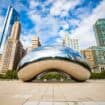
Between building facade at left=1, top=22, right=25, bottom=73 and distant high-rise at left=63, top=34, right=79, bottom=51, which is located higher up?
distant high-rise at left=63, top=34, right=79, bottom=51

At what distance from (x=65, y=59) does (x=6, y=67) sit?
4583 inches

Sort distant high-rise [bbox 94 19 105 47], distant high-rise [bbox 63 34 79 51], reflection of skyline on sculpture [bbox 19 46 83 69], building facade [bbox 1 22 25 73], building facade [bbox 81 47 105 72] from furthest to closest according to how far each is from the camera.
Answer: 1. distant high-rise [bbox 63 34 79 51]
2. distant high-rise [bbox 94 19 105 47]
3. building facade [bbox 1 22 25 73]
4. building facade [bbox 81 47 105 72]
5. reflection of skyline on sculpture [bbox 19 46 83 69]

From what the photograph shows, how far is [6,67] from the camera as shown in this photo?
435ft

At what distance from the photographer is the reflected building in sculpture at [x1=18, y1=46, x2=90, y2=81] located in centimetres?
2334

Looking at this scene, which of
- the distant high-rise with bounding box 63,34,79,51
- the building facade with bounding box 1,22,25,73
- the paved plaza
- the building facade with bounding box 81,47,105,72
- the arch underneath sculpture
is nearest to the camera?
the paved plaza

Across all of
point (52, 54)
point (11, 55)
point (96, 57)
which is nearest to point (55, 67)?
point (52, 54)

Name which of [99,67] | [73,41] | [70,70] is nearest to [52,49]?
[70,70]

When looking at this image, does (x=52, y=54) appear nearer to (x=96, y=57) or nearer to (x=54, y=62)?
(x=54, y=62)

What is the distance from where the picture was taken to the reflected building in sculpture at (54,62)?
76.6ft

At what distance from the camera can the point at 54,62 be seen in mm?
23422

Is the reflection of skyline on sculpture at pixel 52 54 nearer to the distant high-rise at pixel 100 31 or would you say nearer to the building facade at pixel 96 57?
the building facade at pixel 96 57

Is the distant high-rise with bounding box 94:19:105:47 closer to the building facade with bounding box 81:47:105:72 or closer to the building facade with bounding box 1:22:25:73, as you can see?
the building facade with bounding box 81:47:105:72

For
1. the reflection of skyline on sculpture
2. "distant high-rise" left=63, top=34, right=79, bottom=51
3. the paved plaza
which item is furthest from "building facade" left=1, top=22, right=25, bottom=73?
the paved plaza

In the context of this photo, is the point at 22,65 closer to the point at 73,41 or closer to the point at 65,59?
the point at 65,59
